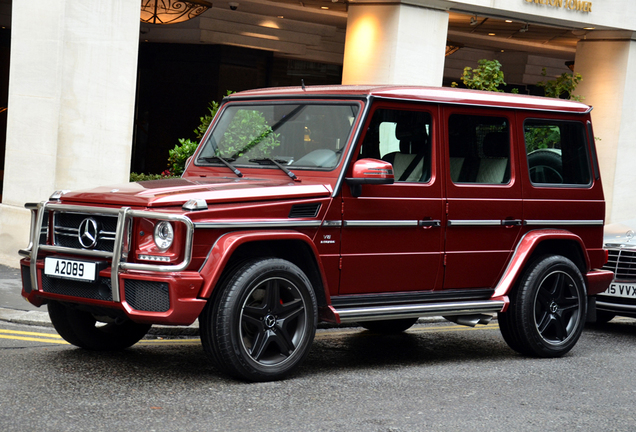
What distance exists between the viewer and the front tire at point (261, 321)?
5.36 meters

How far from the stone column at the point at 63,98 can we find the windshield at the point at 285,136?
5.09 meters

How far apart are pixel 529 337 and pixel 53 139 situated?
6993 mm

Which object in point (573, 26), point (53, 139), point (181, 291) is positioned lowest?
point (181, 291)

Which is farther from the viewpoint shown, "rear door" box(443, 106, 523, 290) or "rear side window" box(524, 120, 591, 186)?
"rear side window" box(524, 120, 591, 186)

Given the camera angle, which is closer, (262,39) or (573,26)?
(573,26)

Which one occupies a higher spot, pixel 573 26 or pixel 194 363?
pixel 573 26

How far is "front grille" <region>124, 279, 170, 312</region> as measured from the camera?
515cm

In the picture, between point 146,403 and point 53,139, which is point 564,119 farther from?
point 53,139

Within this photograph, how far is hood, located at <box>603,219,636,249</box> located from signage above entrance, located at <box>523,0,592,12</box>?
6.72 m

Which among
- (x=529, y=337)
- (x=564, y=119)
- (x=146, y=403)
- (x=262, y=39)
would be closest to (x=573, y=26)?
(x=262, y=39)

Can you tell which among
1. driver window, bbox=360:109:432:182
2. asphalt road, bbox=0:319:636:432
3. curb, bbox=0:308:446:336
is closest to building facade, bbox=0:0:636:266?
curb, bbox=0:308:446:336

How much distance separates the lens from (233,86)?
63.9 ft

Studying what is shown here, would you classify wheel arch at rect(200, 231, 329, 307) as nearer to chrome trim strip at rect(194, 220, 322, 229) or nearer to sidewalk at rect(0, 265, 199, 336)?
chrome trim strip at rect(194, 220, 322, 229)

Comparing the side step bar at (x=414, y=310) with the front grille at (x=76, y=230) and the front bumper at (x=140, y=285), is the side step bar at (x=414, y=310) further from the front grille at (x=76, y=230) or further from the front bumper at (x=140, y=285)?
the front grille at (x=76, y=230)
